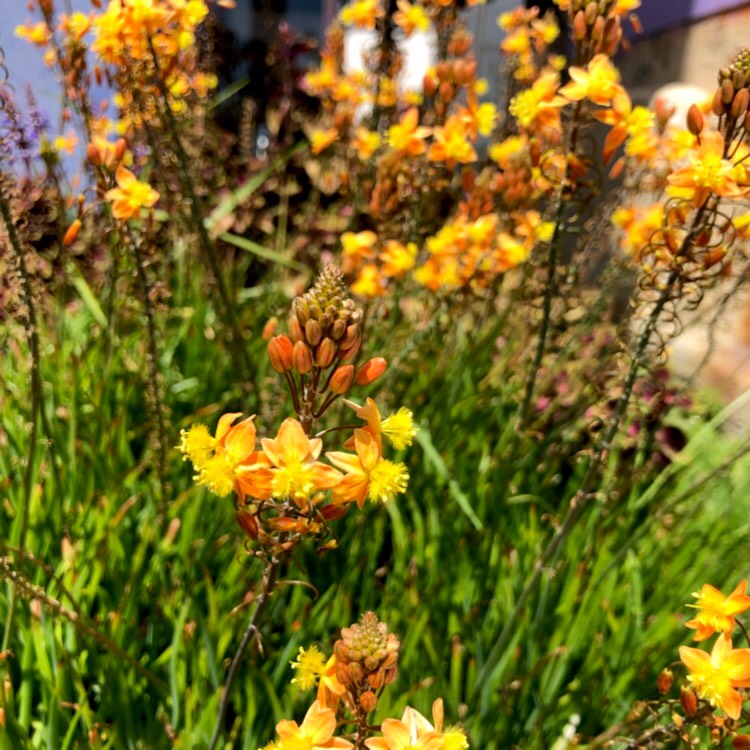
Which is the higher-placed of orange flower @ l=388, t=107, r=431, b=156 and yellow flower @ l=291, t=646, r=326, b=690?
orange flower @ l=388, t=107, r=431, b=156

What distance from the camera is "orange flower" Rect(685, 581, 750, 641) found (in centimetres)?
109

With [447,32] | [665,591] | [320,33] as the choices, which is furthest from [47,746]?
[320,33]

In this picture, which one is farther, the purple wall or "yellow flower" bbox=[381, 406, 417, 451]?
the purple wall

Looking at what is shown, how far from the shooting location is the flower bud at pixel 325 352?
0.89 m

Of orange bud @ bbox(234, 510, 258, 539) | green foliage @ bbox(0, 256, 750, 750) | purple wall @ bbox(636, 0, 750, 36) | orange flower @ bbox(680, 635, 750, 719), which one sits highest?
purple wall @ bbox(636, 0, 750, 36)

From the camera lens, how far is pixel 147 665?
1.70m

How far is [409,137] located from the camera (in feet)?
6.89

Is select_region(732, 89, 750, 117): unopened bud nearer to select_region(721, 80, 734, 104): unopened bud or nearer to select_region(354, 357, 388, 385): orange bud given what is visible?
select_region(721, 80, 734, 104): unopened bud

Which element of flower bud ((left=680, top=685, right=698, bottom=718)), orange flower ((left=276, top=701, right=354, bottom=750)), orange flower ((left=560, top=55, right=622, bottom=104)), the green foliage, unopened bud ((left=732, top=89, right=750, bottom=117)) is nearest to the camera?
orange flower ((left=276, top=701, right=354, bottom=750))

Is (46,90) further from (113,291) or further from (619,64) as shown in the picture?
(619,64)

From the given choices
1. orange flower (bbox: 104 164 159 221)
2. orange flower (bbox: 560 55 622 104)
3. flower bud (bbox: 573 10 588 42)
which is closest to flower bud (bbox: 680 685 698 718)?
orange flower (bbox: 560 55 622 104)

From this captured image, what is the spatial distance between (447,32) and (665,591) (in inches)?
75.3

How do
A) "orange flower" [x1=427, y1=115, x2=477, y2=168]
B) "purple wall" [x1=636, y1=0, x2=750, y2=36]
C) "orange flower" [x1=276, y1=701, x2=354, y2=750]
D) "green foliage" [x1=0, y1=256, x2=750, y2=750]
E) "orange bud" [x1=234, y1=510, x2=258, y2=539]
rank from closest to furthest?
1. "orange flower" [x1=276, y1=701, x2=354, y2=750]
2. "orange bud" [x1=234, y1=510, x2=258, y2=539]
3. "green foliage" [x1=0, y1=256, x2=750, y2=750]
4. "orange flower" [x1=427, y1=115, x2=477, y2=168]
5. "purple wall" [x1=636, y1=0, x2=750, y2=36]

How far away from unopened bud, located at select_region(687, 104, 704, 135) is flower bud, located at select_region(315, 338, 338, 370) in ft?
2.83
